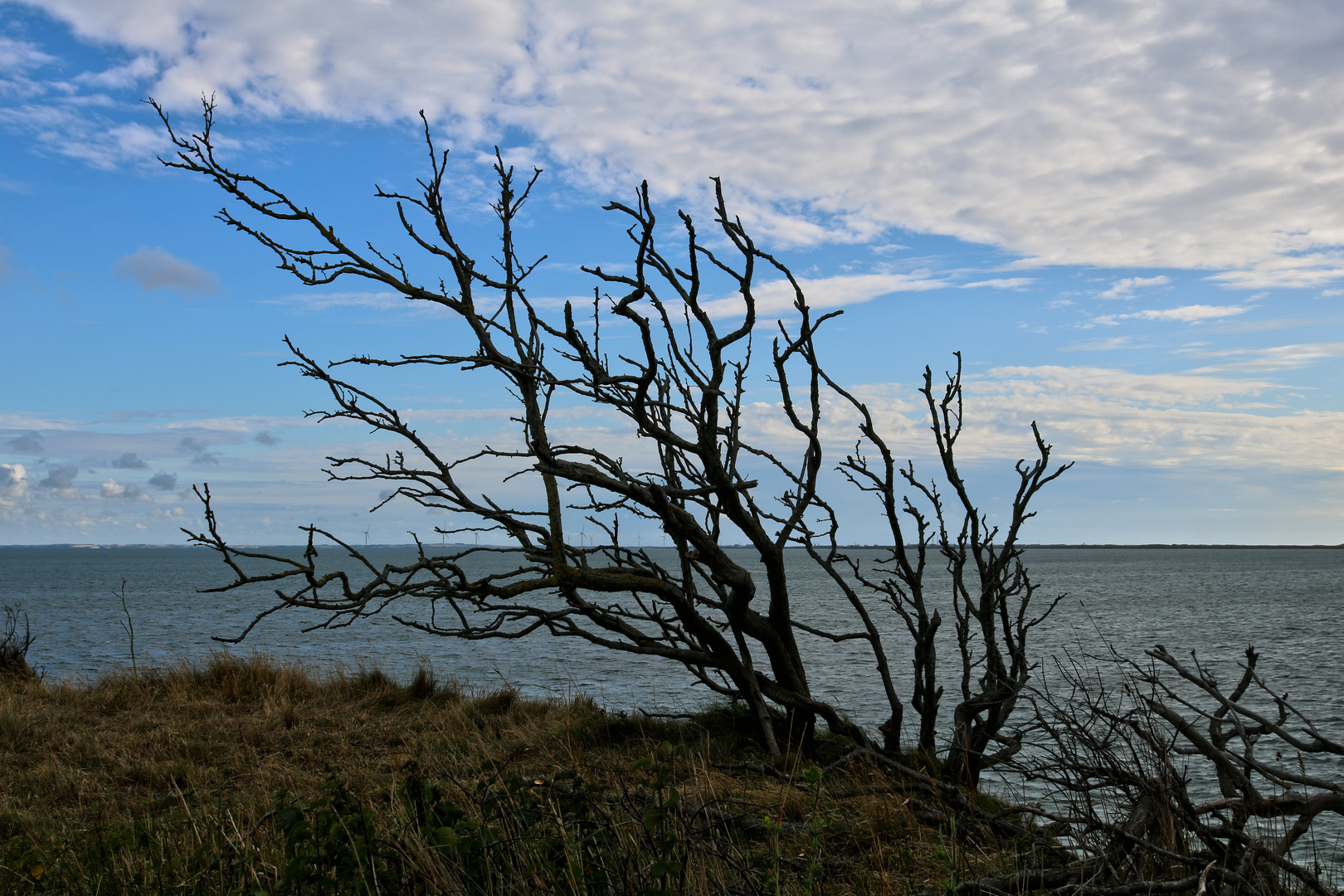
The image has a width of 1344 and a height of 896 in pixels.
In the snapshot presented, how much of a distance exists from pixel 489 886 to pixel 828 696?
14.9 m

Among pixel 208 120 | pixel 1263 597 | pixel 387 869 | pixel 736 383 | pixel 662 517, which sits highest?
pixel 208 120

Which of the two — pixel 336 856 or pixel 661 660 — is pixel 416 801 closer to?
pixel 336 856

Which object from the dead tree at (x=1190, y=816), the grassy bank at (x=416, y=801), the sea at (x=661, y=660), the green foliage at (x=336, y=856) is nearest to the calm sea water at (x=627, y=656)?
the sea at (x=661, y=660)

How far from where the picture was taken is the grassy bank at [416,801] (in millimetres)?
3043

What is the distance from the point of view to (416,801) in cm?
322

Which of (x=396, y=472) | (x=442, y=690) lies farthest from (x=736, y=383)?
(x=442, y=690)

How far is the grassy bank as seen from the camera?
3043 millimetres

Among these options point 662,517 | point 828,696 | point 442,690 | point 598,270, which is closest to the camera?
point 598,270

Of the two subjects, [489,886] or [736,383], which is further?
[736,383]

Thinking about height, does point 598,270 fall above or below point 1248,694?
above

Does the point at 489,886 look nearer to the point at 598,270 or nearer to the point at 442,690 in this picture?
the point at 598,270

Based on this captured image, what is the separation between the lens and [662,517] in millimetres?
6348

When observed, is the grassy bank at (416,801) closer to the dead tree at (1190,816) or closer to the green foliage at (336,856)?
the green foliage at (336,856)

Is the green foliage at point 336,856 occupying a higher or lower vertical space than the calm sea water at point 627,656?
higher
